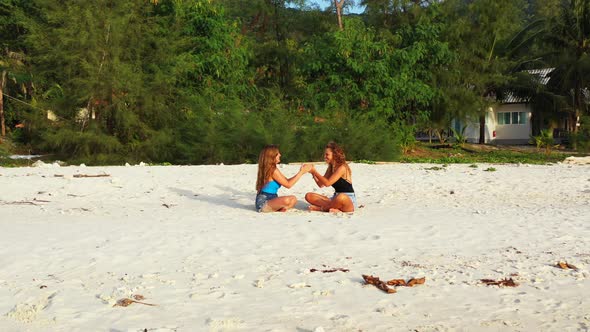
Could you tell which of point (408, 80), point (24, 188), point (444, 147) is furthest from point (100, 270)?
point (444, 147)

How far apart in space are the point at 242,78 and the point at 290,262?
64.9 feet

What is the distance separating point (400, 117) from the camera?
27.2m

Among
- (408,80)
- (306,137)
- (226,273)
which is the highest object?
(408,80)

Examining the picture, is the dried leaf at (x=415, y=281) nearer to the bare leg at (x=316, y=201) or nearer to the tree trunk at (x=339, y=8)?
the bare leg at (x=316, y=201)

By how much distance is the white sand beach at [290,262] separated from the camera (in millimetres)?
4180

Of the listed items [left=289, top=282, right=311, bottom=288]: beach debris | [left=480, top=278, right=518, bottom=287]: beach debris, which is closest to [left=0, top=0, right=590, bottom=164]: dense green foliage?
[left=289, top=282, right=311, bottom=288]: beach debris

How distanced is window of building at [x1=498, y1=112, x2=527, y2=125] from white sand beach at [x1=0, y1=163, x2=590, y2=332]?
26923mm

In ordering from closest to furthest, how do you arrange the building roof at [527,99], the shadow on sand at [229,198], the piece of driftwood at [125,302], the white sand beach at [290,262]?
1. the white sand beach at [290,262]
2. the piece of driftwood at [125,302]
3. the shadow on sand at [229,198]
4. the building roof at [527,99]

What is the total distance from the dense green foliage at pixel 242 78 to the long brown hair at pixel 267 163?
1000 centimetres

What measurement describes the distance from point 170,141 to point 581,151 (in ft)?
55.6

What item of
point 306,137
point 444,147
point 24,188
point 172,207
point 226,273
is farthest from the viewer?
point 444,147

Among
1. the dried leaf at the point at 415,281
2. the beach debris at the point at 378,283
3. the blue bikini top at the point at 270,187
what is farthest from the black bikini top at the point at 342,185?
the dried leaf at the point at 415,281

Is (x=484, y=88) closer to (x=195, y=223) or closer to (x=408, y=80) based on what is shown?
(x=408, y=80)

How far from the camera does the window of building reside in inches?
1448
